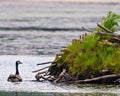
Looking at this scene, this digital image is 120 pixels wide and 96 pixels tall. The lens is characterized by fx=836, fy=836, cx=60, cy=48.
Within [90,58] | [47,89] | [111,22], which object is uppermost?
[111,22]

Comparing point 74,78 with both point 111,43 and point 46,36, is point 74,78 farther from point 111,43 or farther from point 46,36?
point 46,36

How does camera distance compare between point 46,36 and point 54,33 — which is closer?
point 46,36

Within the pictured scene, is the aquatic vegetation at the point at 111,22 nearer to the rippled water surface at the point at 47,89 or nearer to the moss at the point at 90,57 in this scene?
the moss at the point at 90,57

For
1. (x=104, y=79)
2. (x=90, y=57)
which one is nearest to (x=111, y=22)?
(x=90, y=57)

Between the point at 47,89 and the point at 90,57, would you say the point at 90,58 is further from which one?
the point at 47,89

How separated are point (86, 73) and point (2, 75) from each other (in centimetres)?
407

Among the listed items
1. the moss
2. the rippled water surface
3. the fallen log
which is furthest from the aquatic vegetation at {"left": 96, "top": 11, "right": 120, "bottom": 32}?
the rippled water surface

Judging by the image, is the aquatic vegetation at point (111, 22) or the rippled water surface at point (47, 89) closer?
the rippled water surface at point (47, 89)

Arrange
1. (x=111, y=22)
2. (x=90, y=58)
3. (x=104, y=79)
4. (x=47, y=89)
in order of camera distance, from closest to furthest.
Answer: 1. (x=47, y=89)
2. (x=104, y=79)
3. (x=90, y=58)
4. (x=111, y=22)

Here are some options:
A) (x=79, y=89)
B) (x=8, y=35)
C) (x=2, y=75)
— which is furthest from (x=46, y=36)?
(x=79, y=89)

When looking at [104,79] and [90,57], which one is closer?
[104,79]

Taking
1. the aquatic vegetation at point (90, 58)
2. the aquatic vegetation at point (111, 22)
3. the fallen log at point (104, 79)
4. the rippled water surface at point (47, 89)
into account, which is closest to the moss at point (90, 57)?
the aquatic vegetation at point (90, 58)

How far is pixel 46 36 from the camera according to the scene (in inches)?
2192

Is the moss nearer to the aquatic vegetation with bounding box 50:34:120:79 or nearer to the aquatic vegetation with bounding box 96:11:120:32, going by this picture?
the aquatic vegetation with bounding box 50:34:120:79
